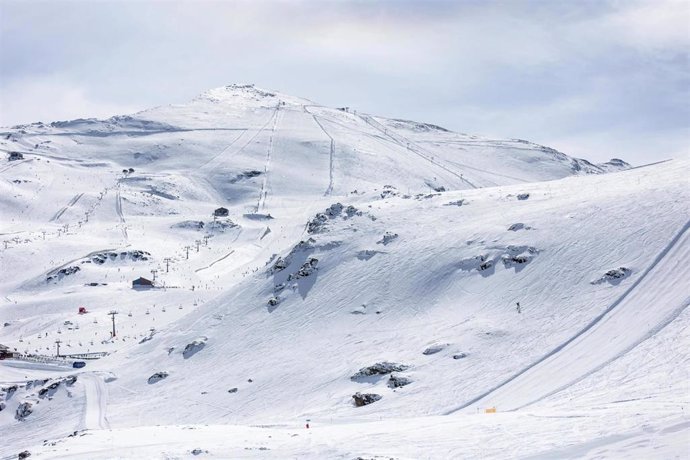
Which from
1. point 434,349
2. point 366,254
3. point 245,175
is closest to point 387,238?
point 366,254

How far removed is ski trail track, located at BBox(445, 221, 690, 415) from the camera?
1630 inches

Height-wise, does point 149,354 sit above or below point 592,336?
below

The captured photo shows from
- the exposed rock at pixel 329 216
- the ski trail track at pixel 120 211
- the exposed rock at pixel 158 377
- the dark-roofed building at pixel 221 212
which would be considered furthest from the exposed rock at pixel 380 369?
the dark-roofed building at pixel 221 212

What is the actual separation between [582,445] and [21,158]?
7099 inches

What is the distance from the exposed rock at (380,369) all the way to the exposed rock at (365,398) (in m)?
3.81

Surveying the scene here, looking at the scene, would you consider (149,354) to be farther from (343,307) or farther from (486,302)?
(486,302)

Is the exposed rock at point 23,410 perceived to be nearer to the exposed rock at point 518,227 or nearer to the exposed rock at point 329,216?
the exposed rock at point 329,216

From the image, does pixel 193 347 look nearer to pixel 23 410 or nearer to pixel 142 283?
pixel 23 410

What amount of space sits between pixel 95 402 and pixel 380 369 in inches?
924

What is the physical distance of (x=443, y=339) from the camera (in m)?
53.2

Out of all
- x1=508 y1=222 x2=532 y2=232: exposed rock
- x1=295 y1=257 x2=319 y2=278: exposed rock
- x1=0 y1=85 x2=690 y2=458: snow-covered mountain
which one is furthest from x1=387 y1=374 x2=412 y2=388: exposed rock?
x1=295 y1=257 x2=319 y2=278: exposed rock

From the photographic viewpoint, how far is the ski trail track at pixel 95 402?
54094mm

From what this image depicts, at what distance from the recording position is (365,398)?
4697 cm

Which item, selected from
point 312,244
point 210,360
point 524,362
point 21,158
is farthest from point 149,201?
point 524,362
